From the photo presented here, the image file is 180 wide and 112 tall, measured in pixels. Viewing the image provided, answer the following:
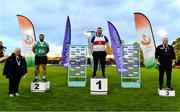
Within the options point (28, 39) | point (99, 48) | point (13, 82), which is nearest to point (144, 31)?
point (28, 39)

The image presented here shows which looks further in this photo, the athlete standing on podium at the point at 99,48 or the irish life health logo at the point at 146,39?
the irish life health logo at the point at 146,39

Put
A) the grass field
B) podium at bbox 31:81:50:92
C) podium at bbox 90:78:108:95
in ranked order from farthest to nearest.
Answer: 1. podium at bbox 31:81:50:92
2. podium at bbox 90:78:108:95
3. the grass field

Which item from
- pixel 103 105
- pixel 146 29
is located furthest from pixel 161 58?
pixel 146 29

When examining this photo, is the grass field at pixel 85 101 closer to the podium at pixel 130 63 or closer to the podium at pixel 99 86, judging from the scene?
the podium at pixel 99 86

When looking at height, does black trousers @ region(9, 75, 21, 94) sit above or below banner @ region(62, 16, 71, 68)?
below

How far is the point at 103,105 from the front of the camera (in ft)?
38.5

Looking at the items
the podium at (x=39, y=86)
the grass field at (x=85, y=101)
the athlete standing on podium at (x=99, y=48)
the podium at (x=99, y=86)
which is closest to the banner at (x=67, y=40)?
the grass field at (x=85, y=101)

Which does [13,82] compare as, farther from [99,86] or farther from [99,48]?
[99,48]

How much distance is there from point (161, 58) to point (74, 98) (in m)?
3.13

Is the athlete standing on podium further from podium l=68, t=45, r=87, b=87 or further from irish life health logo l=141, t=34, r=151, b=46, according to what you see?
irish life health logo l=141, t=34, r=151, b=46

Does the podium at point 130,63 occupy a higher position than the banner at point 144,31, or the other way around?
the banner at point 144,31

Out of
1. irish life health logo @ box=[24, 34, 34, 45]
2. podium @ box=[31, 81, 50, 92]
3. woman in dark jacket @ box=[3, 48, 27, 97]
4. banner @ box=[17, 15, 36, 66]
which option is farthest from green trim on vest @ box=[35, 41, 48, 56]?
irish life health logo @ box=[24, 34, 34, 45]

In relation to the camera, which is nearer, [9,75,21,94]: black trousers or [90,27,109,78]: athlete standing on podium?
[9,75,21,94]: black trousers

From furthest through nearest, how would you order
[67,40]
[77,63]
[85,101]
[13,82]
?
[67,40] < [77,63] < [13,82] < [85,101]
